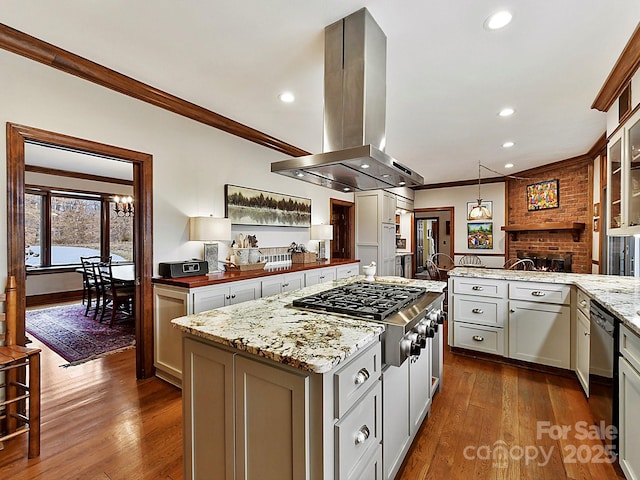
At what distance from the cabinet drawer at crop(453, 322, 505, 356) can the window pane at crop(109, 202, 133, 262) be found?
6.84 metres

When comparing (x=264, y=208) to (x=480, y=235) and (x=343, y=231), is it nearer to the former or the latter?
(x=343, y=231)

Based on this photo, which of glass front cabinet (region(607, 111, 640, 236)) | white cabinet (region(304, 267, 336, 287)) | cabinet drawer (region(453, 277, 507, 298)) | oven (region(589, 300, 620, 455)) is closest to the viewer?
oven (region(589, 300, 620, 455))

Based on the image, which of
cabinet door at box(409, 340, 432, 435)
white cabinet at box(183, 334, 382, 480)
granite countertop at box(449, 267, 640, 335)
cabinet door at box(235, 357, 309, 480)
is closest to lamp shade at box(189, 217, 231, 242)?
white cabinet at box(183, 334, 382, 480)

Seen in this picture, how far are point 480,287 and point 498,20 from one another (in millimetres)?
2296

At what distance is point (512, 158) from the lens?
5109mm

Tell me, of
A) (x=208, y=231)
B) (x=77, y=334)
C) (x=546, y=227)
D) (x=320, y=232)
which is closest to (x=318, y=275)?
(x=320, y=232)

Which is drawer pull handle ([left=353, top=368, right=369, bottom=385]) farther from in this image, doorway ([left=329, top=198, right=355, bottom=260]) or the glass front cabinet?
doorway ([left=329, top=198, right=355, bottom=260])

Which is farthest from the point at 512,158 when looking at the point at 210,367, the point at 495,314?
the point at 210,367

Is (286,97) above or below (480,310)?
above

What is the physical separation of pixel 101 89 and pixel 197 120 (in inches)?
34.1

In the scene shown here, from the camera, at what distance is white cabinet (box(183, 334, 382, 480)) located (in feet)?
3.48

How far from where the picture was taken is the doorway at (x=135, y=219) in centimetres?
207

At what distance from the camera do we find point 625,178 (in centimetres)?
246

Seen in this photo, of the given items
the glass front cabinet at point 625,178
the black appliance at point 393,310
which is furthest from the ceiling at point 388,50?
the black appliance at point 393,310
